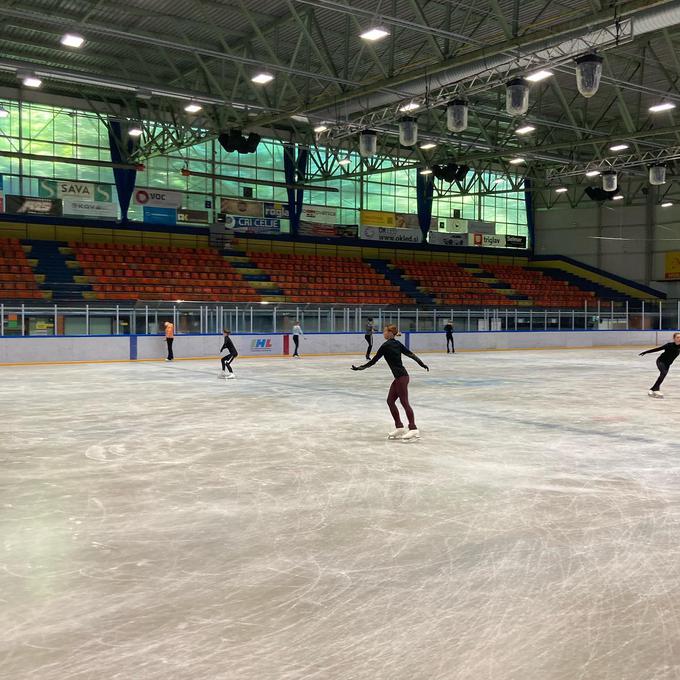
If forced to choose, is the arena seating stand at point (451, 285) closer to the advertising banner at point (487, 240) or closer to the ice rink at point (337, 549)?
the advertising banner at point (487, 240)

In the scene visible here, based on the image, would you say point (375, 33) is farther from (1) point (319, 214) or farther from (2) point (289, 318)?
(1) point (319, 214)

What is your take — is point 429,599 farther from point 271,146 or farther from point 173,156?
point 271,146

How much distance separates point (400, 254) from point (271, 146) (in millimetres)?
11603

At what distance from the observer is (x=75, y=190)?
3328 centimetres

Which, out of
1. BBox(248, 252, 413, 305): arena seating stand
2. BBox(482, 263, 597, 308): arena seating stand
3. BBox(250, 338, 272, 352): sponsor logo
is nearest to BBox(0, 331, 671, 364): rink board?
BBox(250, 338, 272, 352): sponsor logo

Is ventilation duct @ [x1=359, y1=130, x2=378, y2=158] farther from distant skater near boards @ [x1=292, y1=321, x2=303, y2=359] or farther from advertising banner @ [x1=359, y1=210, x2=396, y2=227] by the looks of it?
advertising banner @ [x1=359, y1=210, x2=396, y2=227]

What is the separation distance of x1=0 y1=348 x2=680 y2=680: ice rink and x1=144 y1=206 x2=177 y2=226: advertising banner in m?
26.3

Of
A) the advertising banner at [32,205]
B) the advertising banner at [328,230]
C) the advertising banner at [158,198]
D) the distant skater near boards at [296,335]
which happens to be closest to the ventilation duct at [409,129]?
the distant skater near boards at [296,335]

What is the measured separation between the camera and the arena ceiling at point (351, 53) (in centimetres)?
1509

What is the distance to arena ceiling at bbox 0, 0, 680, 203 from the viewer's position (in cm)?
1509

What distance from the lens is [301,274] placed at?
38469 mm

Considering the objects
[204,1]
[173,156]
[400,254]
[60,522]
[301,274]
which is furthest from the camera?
[400,254]

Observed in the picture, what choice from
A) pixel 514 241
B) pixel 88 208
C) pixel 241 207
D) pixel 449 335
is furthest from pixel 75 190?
pixel 514 241

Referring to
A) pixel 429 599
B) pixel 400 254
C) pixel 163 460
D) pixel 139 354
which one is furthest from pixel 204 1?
pixel 400 254
